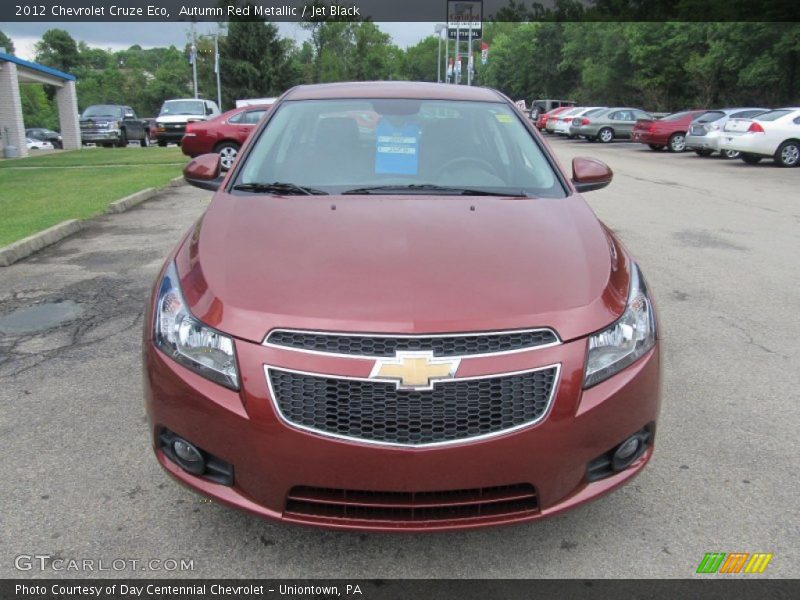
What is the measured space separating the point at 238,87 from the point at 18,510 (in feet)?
199

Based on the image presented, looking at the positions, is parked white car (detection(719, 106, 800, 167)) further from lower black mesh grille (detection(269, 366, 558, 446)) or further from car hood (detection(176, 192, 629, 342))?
lower black mesh grille (detection(269, 366, 558, 446))

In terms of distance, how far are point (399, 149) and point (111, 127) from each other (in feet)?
97.4

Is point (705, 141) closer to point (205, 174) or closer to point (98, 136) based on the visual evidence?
point (205, 174)

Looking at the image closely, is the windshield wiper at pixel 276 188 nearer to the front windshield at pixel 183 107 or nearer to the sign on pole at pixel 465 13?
the front windshield at pixel 183 107

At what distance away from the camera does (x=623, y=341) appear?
2.38 metres

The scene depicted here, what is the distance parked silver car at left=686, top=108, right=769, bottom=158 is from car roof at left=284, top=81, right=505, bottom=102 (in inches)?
676

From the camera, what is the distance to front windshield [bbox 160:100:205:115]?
2636 cm

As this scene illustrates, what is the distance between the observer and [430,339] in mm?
2154

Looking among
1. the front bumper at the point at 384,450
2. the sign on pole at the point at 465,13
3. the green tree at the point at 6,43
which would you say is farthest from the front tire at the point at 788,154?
the green tree at the point at 6,43

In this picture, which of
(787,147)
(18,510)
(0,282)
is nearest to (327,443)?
(18,510)

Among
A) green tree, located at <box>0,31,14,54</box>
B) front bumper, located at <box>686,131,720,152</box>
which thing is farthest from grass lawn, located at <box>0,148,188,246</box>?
green tree, located at <box>0,31,14,54</box>

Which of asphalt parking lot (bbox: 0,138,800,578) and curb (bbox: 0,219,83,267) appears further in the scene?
curb (bbox: 0,219,83,267)

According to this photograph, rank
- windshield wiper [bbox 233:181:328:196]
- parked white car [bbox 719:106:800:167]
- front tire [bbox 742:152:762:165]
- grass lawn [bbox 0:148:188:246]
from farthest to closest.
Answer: front tire [bbox 742:152:762:165], parked white car [bbox 719:106:800:167], grass lawn [bbox 0:148:188:246], windshield wiper [bbox 233:181:328:196]

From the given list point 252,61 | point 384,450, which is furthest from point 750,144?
point 252,61
